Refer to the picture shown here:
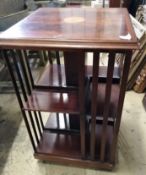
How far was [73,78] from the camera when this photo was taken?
46.6 inches

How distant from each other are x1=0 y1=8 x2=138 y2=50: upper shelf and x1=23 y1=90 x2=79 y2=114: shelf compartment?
382mm

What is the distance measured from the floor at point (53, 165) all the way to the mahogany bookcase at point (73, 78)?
0.27 feet

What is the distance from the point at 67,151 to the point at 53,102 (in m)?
0.45

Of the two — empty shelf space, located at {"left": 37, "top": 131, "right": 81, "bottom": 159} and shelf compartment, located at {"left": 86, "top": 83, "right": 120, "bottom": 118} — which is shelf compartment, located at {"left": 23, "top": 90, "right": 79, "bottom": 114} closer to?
shelf compartment, located at {"left": 86, "top": 83, "right": 120, "bottom": 118}

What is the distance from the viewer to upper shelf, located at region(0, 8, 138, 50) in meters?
0.82

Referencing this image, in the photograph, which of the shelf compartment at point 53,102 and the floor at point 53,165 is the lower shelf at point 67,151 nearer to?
the floor at point 53,165

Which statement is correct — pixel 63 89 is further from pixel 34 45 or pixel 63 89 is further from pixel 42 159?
pixel 42 159

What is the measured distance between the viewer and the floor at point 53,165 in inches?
54.4

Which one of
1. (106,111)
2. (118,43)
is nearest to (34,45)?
(118,43)

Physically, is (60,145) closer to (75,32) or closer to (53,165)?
(53,165)

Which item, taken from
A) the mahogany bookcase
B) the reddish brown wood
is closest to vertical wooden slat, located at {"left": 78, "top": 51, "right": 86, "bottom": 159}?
the mahogany bookcase

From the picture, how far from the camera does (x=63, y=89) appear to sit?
3.85 ft

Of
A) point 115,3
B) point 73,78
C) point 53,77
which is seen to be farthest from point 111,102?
point 115,3

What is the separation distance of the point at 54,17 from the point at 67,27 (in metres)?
0.21
